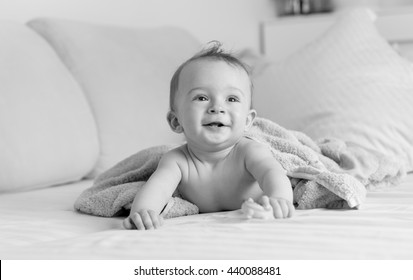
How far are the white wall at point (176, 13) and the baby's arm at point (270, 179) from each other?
1.14 metres

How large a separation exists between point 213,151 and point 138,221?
236 millimetres

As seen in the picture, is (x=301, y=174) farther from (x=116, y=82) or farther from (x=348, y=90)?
(x=116, y=82)

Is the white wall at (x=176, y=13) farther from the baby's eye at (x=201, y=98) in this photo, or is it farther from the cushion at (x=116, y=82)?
the baby's eye at (x=201, y=98)

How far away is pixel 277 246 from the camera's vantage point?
1.08 meters

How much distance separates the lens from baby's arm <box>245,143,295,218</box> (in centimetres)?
127

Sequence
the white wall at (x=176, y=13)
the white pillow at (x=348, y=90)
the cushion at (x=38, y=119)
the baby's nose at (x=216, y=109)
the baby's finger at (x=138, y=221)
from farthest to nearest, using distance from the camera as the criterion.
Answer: the white wall at (x=176, y=13) → the white pillow at (x=348, y=90) → the cushion at (x=38, y=119) → the baby's nose at (x=216, y=109) → the baby's finger at (x=138, y=221)

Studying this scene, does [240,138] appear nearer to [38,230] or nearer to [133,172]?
[133,172]

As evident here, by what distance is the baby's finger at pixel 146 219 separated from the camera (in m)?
1.25

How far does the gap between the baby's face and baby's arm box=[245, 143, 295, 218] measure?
5cm

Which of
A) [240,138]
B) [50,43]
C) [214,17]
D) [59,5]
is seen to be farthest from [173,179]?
[214,17]
